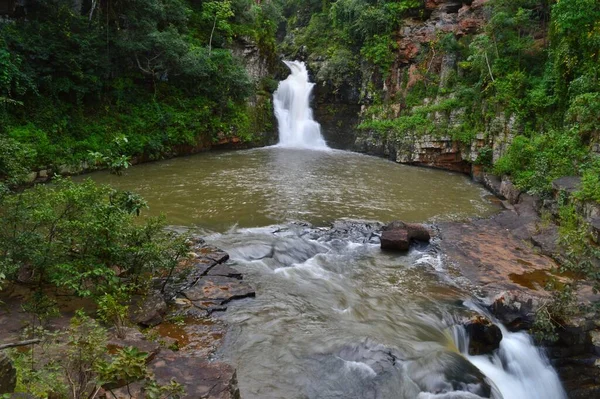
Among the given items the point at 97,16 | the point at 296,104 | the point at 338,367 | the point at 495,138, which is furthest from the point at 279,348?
the point at 296,104

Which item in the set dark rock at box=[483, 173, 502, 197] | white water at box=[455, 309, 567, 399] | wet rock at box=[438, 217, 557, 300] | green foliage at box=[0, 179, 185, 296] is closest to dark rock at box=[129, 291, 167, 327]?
green foliage at box=[0, 179, 185, 296]

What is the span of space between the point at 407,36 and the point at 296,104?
836 centimetres

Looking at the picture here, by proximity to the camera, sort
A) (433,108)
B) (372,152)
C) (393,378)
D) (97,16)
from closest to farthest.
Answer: (393,378) → (97,16) → (433,108) → (372,152)

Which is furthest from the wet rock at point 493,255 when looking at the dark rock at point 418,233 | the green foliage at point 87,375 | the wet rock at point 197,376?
the green foliage at point 87,375

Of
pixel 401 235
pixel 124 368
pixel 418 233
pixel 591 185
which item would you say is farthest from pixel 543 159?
pixel 124 368

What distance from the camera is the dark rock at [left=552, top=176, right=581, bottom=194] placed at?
10.3 metres

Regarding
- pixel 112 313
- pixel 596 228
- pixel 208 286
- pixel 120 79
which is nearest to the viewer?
pixel 112 313

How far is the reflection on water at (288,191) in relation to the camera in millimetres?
11438

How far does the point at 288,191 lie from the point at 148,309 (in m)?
8.79

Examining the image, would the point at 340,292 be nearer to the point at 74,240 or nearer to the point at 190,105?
the point at 74,240

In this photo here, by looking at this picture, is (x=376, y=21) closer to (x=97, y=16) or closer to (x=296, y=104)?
(x=296, y=104)

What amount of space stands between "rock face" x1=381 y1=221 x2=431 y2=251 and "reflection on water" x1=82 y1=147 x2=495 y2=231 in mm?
1886

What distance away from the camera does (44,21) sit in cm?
1452

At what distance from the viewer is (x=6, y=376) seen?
2.72 m
